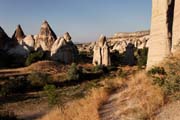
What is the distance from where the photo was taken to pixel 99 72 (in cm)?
3538

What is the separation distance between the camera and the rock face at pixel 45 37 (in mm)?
47688

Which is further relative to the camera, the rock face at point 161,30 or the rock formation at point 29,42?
the rock formation at point 29,42

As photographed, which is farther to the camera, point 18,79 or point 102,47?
point 102,47

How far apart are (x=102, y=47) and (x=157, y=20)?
29.0 metres

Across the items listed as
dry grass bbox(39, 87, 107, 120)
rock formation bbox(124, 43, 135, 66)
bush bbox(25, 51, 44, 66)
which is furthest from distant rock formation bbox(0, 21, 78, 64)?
dry grass bbox(39, 87, 107, 120)

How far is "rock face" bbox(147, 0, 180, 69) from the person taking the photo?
12117 millimetres

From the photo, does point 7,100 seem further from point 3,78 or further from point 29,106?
point 3,78

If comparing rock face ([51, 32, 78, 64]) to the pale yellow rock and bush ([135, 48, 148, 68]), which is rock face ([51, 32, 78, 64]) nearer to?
bush ([135, 48, 148, 68])

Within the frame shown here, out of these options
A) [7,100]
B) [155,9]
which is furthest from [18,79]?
[155,9]

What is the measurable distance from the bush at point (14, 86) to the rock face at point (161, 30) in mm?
15522

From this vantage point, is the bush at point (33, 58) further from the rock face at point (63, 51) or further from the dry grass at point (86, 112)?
the dry grass at point (86, 112)

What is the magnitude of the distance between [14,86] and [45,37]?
69.7ft

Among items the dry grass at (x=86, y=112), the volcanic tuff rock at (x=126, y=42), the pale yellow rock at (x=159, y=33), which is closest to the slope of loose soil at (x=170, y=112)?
the dry grass at (x=86, y=112)

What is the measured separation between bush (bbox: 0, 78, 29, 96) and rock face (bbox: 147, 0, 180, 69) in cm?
1552
